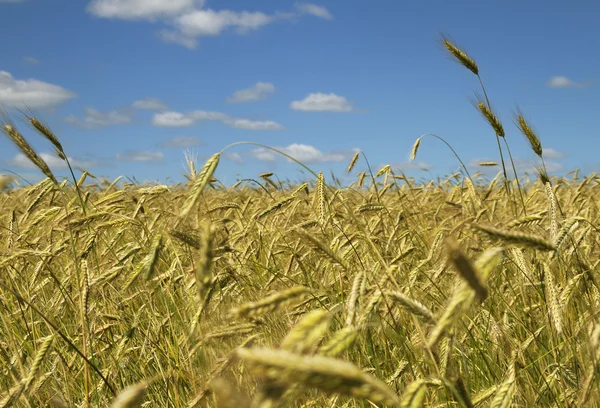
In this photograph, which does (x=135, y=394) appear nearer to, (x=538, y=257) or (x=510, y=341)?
(x=510, y=341)

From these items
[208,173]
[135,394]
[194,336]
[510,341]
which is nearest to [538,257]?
[510,341]

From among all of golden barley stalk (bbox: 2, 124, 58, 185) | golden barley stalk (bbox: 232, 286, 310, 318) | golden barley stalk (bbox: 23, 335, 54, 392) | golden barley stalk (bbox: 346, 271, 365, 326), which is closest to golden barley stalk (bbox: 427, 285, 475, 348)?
golden barley stalk (bbox: 232, 286, 310, 318)

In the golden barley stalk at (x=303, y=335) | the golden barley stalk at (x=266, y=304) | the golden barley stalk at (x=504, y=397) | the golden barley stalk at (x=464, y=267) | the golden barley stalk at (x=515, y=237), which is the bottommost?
the golden barley stalk at (x=504, y=397)

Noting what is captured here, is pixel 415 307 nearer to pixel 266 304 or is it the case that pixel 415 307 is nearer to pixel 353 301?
pixel 353 301

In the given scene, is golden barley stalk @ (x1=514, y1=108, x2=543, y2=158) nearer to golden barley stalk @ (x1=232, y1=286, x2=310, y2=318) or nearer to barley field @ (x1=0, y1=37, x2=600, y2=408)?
barley field @ (x1=0, y1=37, x2=600, y2=408)

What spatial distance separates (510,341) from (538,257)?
64 centimetres

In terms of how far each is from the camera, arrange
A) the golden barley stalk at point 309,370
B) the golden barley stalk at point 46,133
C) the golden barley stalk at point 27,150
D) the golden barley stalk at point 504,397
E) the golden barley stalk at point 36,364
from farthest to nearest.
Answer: the golden barley stalk at point 46,133
the golden barley stalk at point 27,150
the golden barley stalk at point 36,364
the golden barley stalk at point 504,397
the golden barley stalk at point 309,370

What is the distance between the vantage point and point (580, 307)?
2775mm

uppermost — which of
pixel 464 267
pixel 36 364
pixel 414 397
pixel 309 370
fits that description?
pixel 464 267

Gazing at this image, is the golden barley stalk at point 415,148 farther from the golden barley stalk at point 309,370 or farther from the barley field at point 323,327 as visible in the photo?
the golden barley stalk at point 309,370

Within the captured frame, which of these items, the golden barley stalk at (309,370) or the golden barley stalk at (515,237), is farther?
the golden barley stalk at (515,237)

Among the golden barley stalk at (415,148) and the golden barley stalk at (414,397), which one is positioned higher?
the golden barley stalk at (415,148)

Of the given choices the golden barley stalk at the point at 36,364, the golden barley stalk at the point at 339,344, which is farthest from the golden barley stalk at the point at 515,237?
the golden barley stalk at the point at 36,364

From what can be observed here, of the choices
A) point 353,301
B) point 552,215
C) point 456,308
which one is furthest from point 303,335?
Result: point 552,215
